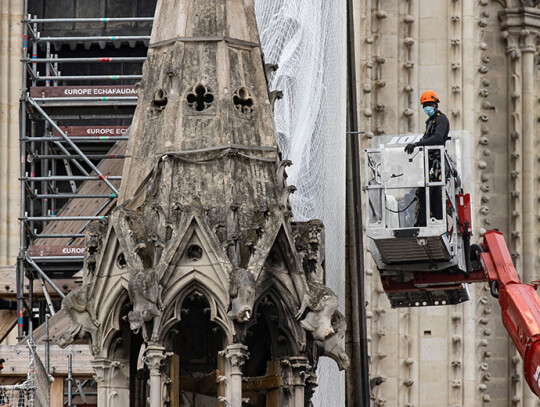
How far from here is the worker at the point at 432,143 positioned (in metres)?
22.3

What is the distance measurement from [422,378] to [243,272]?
17.0 meters

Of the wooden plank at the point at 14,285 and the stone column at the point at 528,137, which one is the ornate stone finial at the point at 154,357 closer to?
the wooden plank at the point at 14,285

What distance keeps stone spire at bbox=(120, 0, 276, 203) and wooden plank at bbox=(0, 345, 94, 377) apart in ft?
33.0

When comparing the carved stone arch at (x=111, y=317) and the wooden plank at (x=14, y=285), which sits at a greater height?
the wooden plank at (x=14, y=285)

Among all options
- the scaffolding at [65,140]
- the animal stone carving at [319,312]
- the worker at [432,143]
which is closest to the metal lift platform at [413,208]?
the worker at [432,143]

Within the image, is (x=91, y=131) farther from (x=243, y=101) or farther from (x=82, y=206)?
(x=243, y=101)

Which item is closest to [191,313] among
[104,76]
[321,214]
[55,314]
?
[321,214]

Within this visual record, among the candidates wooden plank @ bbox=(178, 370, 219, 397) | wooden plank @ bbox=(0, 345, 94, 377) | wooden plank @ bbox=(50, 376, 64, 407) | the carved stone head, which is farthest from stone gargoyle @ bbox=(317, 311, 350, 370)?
wooden plank @ bbox=(0, 345, 94, 377)

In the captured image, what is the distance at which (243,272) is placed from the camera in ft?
49.3

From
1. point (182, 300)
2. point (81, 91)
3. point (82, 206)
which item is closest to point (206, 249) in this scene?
point (182, 300)

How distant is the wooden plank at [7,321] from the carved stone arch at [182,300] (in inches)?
575

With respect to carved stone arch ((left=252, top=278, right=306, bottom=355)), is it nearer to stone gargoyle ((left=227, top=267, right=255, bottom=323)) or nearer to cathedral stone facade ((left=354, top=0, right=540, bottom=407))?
stone gargoyle ((left=227, top=267, right=255, bottom=323))

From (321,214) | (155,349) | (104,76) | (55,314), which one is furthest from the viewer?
(104,76)

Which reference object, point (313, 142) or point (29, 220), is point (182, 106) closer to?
point (313, 142)
